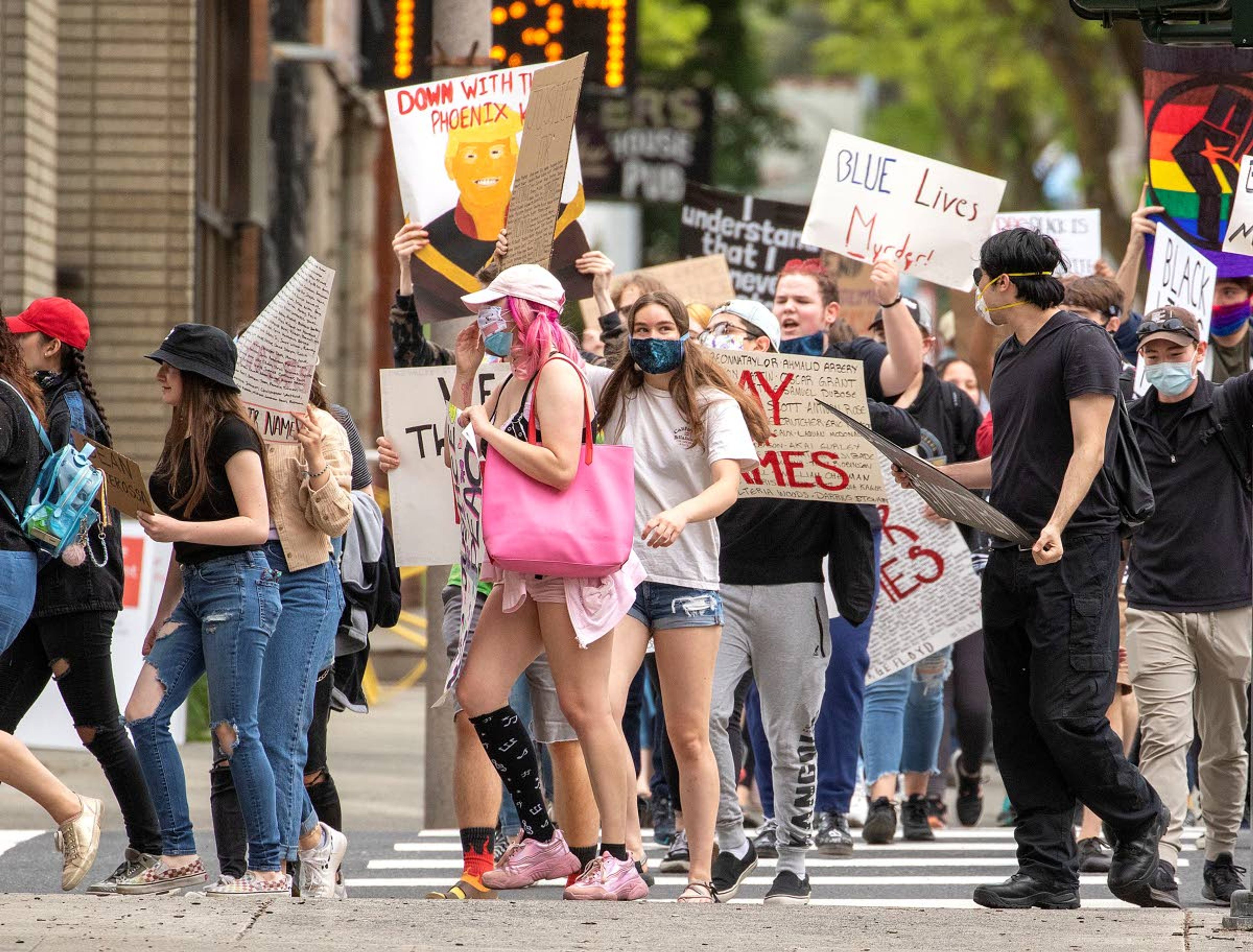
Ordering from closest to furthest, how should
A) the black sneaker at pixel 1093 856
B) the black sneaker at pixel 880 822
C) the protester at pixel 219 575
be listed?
the protester at pixel 219 575 → the black sneaker at pixel 1093 856 → the black sneaker at pixel 880 822

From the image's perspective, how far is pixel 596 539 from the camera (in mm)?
6656

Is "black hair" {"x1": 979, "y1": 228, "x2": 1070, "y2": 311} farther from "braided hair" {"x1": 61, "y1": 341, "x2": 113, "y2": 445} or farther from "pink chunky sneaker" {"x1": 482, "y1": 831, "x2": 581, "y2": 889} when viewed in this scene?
"braided hair" {"x1": 61, "y1": 341, "x2": 113, "y2": 445}

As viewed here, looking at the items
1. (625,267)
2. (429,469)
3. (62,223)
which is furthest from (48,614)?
(625,267)

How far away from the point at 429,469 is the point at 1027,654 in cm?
240

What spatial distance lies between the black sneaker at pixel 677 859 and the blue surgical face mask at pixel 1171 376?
2395 mm

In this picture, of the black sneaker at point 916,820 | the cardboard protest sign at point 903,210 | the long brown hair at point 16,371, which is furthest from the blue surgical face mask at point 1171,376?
the long brown hair at point 16,371

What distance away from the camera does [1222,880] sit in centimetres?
763

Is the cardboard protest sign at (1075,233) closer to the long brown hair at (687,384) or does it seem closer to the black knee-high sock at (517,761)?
the long brown hair at (687,384)

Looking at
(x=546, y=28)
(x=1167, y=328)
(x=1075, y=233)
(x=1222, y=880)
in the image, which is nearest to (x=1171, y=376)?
(x=1167, y=328)

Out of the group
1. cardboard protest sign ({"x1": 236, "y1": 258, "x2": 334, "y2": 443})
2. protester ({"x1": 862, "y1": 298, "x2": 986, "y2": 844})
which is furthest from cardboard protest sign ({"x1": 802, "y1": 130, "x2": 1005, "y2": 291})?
cardboard protest sign ({"x1": 236, "y1": 258, "x2": 334, "y2": 443})

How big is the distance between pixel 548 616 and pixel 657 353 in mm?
920

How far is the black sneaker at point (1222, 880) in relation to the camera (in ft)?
25.0

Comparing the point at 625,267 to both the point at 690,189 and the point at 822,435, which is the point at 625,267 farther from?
the point at 822,435

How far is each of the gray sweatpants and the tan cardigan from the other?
1430mm
